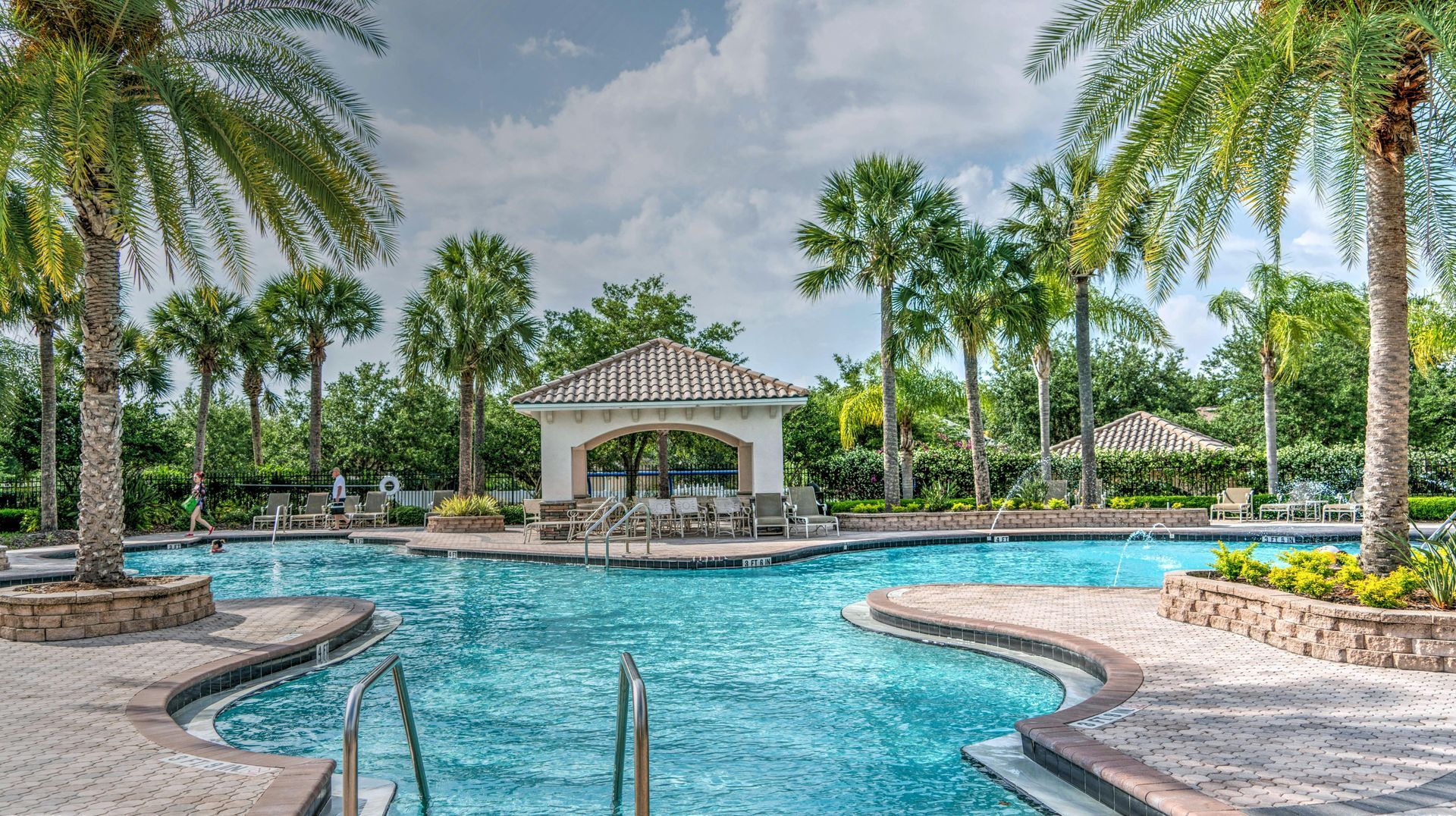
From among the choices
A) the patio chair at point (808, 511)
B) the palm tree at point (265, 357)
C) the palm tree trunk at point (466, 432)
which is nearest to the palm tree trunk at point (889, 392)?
the patio chair at point (808, 511)

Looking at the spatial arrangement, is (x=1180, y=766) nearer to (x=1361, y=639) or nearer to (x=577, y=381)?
(x=1361, y=639)

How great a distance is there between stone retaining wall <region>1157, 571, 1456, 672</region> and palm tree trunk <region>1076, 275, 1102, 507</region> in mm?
14103

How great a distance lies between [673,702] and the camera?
709 centimetres

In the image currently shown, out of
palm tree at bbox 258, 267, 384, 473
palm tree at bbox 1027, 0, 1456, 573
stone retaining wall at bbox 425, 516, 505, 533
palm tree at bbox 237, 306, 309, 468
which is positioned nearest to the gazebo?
stone retaining wall at bbox 425, 516, 505, 533

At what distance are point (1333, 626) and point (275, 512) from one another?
77.0 feet

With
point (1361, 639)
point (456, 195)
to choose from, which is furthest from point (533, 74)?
point (1361, 639)

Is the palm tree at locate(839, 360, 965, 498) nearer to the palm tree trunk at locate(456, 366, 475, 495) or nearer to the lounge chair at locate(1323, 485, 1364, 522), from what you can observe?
the lounge chair at locate(1323, 485, 1364, 522)

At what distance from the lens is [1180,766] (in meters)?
4.52

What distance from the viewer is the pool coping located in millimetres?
4289

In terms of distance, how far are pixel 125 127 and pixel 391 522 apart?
17601 mm

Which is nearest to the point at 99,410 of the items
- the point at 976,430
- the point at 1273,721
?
the point at 1273,721

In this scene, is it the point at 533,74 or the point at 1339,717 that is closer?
the point at 1339,717

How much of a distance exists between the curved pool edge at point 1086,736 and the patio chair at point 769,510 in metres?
10.2

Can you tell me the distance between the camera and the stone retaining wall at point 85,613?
8.45 m
